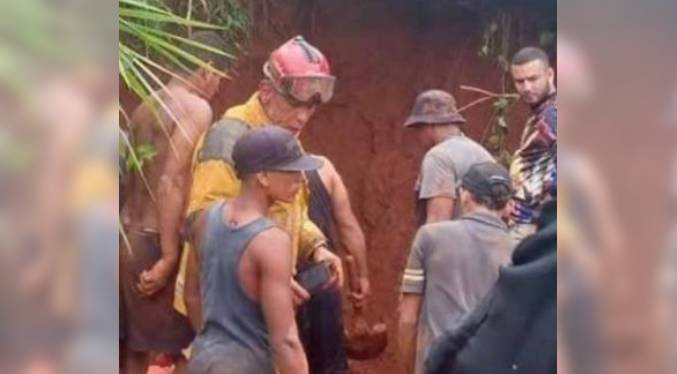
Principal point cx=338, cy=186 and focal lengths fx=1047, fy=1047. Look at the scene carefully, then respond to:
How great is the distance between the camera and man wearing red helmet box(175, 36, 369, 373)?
13.1 ft

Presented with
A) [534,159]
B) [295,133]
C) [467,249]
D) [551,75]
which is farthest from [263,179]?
[551,75]

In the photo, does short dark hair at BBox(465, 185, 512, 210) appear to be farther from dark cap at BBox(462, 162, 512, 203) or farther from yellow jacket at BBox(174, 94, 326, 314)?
yellow jacket at BBox(174, 94, 326, 314)

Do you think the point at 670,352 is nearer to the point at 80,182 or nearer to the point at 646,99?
the point at 646,99

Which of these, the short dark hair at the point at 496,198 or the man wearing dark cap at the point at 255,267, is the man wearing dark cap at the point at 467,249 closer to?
the short dark hair at the point at 496,198

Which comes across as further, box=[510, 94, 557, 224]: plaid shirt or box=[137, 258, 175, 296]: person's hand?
box=[137, 258, 175, 296]: person's hand

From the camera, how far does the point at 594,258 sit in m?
4.03

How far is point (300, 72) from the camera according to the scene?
4020 millimetres

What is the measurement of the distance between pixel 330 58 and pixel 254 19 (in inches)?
12.9

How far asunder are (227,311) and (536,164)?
131cm

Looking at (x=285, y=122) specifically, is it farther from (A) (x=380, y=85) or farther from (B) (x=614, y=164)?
(B) (x=614, y=164)

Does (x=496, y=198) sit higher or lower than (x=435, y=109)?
lower

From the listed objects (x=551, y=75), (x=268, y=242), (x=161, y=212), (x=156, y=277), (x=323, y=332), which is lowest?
(x=323, y=332)

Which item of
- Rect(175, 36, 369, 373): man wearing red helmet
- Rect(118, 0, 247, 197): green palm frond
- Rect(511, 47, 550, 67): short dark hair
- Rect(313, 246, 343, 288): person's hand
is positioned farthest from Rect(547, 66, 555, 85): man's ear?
Rect(118, 0, 247, 197): green palm frond

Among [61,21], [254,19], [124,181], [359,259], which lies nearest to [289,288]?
[359,259]
